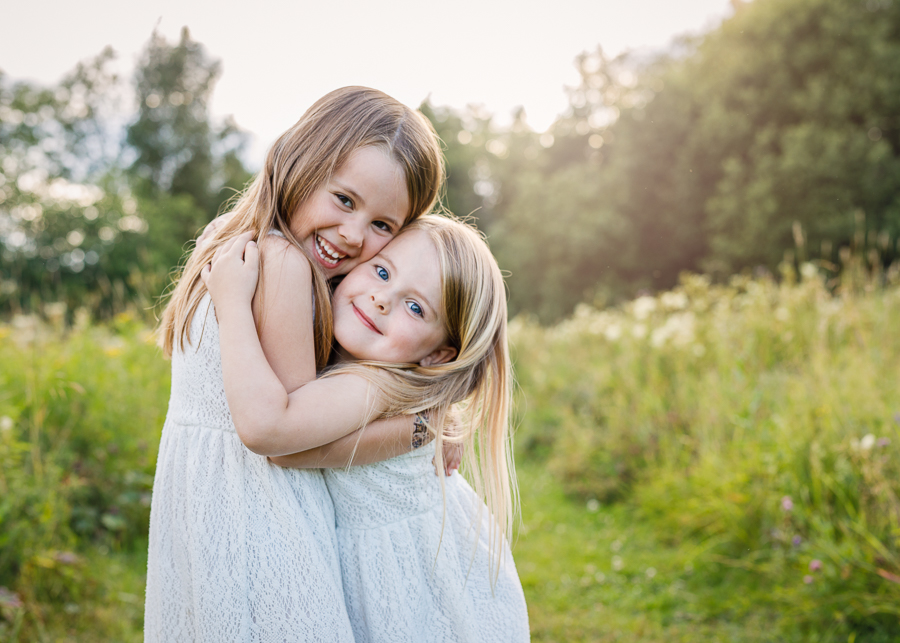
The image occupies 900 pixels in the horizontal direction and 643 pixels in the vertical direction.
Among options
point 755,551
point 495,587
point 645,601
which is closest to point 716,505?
point 755,551

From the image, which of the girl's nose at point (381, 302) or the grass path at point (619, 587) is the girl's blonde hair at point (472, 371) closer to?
the girl's nose at point (381, 302)

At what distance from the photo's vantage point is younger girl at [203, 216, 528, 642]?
1431 millimetres

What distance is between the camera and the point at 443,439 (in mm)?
1701

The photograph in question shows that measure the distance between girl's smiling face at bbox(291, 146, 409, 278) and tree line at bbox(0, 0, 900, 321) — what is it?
1396cm

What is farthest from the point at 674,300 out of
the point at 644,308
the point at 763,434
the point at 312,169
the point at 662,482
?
the point at 312,169

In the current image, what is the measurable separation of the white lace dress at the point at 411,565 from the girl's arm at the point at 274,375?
0.85ft

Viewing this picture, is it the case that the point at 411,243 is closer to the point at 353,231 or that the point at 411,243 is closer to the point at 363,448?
the point at 353,231

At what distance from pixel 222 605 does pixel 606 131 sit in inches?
1042

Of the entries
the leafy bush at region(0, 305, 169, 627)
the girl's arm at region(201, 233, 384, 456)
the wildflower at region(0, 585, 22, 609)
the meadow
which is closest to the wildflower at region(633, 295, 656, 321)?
the meadow

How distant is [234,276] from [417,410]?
1.83 feet

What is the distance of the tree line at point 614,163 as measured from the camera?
16.5 m

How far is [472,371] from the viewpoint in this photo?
1.74m

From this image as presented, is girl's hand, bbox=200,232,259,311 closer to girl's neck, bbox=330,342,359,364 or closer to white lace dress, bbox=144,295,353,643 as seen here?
white lace dress, bbox=144,295,353,643

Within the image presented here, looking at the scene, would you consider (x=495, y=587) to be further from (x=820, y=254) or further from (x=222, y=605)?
(x=820, y=254)
